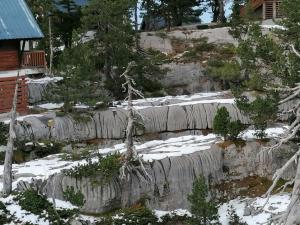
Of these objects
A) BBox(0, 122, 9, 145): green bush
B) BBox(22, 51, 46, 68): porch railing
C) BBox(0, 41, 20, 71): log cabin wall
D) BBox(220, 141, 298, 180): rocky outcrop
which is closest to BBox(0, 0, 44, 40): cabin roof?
BBox(0, 41, 20, 71): log cabin wall

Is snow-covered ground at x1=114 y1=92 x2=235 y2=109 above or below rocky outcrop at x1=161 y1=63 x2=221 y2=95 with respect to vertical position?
below

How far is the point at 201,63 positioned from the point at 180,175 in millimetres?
18266

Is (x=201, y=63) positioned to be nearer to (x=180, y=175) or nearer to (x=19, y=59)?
(x=19, y=59)

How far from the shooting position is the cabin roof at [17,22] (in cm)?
2725

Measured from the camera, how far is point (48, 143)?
81.7ft

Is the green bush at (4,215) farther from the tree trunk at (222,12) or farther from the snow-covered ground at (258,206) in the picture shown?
the tree trunk at (222,12)

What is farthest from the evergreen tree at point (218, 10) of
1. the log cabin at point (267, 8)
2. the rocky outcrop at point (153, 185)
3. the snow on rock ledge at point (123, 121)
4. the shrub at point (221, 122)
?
the rocky outcrop at point (153, 185)

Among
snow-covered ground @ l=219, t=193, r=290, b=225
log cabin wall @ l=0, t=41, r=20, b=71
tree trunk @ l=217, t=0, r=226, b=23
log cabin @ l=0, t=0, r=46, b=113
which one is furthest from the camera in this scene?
tree trunk @ l=217, t=0, r=226, b=23

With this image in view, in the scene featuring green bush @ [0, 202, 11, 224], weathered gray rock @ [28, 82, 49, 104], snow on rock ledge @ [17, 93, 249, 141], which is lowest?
green bush @ [0, 202, 11, 224]

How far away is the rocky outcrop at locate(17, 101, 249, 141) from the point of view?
25594mm

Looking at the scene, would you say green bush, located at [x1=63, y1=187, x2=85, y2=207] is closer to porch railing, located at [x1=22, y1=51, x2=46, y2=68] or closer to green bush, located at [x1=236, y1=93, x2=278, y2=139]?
green bush, located at [x1=236, y1=93, x2=278, y2=139]

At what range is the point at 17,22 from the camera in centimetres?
2805

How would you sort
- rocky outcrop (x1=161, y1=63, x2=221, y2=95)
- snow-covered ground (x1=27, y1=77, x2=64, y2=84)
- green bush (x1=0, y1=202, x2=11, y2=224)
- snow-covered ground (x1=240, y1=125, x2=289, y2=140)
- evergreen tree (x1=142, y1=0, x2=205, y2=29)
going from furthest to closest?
evergreen tree (x1=142, y1=0, x2=205, y2=29) < rocky outcrop (x1=161, y1=63, x2=221, y2=95) < snow-covered ground (x1=27, y1=77, x2=64, y2=84) < snow-covered ground (x1=240, y1=125, x2=289, y2=140) < green bush (x1=0, y1=202, x2=11, y2=224)

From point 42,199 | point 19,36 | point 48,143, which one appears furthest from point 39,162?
point 19,36
